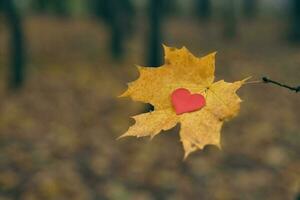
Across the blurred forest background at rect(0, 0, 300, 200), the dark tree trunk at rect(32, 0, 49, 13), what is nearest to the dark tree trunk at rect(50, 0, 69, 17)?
the dark tree trunk at rect(32, 0, 49, 13)

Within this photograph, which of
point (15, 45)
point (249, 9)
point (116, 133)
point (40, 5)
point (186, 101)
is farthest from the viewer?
point (249, 9)

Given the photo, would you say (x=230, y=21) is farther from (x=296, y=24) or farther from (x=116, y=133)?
(x=116, y=133)

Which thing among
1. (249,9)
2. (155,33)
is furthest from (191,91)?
(249,9)

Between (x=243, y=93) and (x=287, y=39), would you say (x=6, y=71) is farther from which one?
(x=287, y=39)

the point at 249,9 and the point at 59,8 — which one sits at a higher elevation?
the point at 59,8

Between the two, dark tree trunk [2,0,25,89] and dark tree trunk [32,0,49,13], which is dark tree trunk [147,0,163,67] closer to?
dark tree trunk [2,0,25,89]
